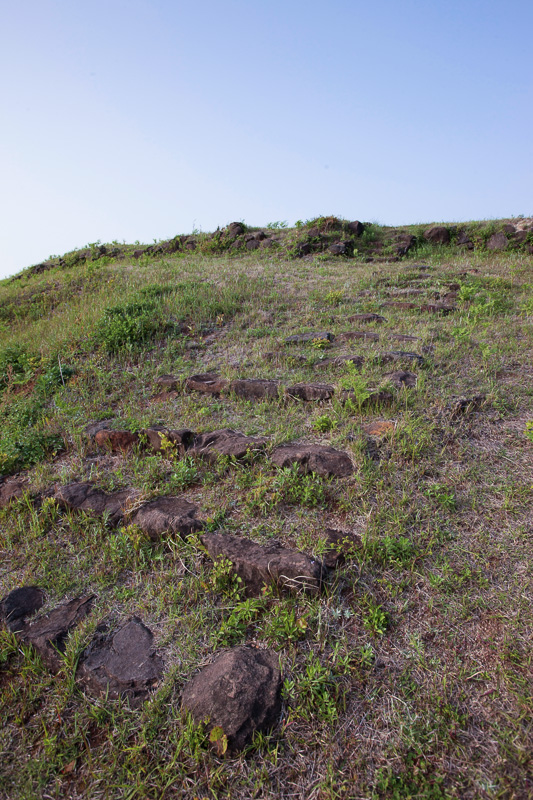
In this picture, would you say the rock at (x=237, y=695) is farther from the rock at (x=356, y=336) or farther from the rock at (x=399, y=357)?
the rock at (x=356, y=336)

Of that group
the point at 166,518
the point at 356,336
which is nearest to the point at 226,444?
the point at 166,518

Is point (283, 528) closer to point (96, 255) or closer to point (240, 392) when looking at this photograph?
point (240, 392)

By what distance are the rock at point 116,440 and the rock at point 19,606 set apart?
1747 mm

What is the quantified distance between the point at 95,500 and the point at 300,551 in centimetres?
197

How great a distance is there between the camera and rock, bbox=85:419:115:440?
5085 millimetres

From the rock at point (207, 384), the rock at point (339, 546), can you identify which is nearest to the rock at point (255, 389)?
the rock at point (207, 384)

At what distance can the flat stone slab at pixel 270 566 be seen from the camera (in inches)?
114

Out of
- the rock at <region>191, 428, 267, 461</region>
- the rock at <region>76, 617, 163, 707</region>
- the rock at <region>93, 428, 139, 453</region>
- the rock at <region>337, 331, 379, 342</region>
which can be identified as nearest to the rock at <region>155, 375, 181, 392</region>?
the rock at <region>93, 428, 139, 453</region>

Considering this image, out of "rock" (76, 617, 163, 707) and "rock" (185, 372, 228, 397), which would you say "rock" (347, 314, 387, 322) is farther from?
"rock" (76, 617, 163, 707)

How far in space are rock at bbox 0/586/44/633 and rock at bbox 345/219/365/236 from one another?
1470 centimetres

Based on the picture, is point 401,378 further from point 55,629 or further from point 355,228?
point 355,228

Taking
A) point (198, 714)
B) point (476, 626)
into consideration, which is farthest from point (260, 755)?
point (476, 626)

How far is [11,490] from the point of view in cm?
443

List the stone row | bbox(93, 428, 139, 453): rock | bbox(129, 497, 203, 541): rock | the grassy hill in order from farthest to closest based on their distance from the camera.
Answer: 1. bbox(93, 428, 139, 453): rock
2. bbox(129, 497, 203, 541): rock
3. the stone row
4. the grassy hill
